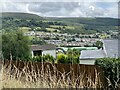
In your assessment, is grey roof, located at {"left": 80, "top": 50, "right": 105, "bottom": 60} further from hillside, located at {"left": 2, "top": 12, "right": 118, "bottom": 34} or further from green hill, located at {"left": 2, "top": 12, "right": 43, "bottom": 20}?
green hill, located at {"left": 2, "top": 12, "right": 43, "bottom": 20}

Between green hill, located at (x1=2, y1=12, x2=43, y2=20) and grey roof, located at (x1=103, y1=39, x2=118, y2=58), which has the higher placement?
green hill, located at (x1=2, y1=12, x2=43, y2=20)

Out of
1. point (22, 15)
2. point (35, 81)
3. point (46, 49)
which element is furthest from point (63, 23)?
point (46, 49)

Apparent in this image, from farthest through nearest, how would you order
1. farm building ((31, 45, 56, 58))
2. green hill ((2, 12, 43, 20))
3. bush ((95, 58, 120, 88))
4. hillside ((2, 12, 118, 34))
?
farm building ((31, 45, 56, 58)) < green hill ((2, 12, 43, 20)) < hillside ((2, 12, 118, 34)) < bush ((95, 58, 120, 88))

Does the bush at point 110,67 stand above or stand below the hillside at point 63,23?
below

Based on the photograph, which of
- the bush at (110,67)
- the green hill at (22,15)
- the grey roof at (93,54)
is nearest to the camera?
the bush at (110,67)

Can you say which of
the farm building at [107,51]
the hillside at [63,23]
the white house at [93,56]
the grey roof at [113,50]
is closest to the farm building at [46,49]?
the white house at [93,56]

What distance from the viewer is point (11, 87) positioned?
241 cm

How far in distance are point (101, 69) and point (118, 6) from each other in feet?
2.82

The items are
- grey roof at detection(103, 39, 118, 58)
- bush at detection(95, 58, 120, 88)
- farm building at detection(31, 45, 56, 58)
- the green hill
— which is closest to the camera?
bush at detection(95, 58, 120, 88)

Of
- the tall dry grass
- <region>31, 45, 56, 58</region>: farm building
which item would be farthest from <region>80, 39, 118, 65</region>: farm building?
Result: the tall dry grass

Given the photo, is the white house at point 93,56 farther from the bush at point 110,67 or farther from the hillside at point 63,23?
the bush at point 110,67

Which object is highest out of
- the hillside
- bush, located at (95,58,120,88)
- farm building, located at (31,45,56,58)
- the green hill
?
the green hill

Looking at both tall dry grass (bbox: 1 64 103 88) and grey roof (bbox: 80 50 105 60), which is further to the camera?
grey roof (bbox: 80 50 105 60)

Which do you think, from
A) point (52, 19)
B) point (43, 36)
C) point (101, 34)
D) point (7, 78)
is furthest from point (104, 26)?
point (7, 78)
